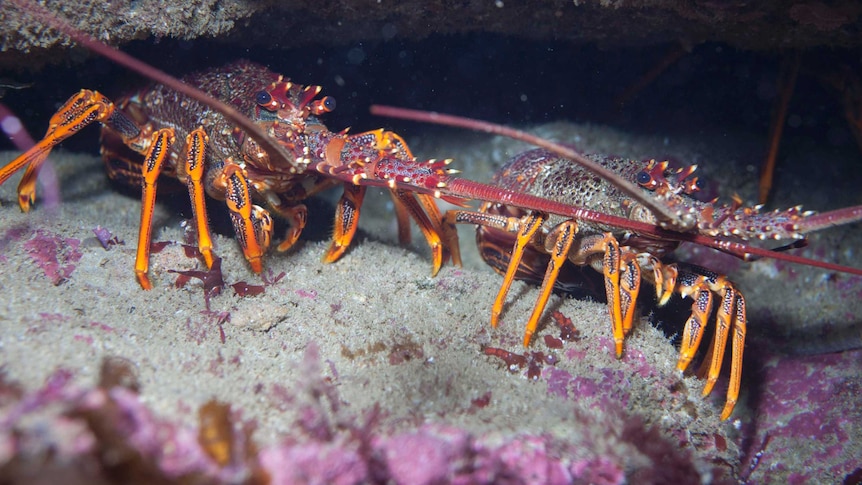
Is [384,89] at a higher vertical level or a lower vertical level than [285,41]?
lower

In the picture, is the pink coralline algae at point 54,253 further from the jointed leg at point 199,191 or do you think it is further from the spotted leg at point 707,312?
the spotted leg at point 707,312

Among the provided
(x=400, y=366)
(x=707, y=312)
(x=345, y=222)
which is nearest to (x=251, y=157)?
(x=345, y=222)

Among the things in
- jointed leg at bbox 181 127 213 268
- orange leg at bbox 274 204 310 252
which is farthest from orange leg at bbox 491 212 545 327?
jointed leg at bbox 181 127 213 268

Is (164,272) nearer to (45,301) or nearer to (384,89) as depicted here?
(45,301)

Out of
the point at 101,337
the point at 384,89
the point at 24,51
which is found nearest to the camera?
the point at 101,337

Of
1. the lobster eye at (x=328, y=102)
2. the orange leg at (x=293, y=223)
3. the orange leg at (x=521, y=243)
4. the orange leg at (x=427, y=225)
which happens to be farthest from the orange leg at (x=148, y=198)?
the orange leg at (x=521, y=243)

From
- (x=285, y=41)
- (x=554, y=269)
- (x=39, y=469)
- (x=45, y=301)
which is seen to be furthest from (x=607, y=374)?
(x=285, y=41)

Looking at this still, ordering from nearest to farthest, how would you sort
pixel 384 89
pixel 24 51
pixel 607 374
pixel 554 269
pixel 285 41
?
pixel 607 374, pixel 554 269, pixel 24 51, pixel 285 41, pixel 384 89

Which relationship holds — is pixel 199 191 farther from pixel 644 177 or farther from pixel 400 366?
pixel 644 177
